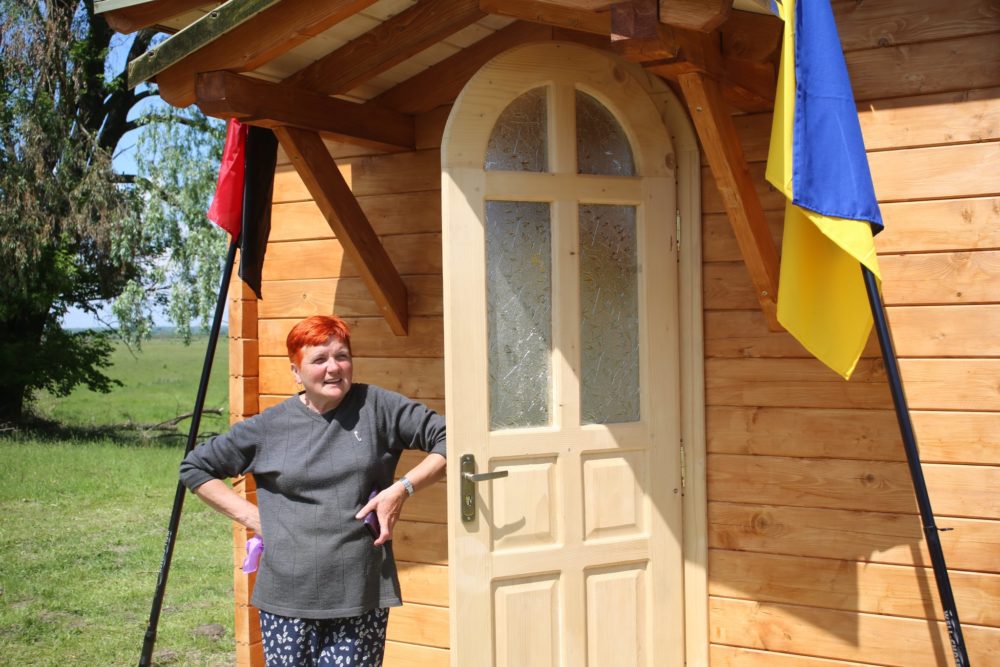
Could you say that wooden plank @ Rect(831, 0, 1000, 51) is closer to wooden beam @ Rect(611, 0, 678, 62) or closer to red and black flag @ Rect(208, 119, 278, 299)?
wooden beam @ Rect(611, 0, 678, 62)

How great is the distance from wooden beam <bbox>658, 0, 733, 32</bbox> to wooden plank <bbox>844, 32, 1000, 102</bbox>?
993 millimetres

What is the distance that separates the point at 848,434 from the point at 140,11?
117 inches

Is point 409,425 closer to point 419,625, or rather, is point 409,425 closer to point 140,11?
point 419,625

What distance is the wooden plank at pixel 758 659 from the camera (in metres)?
3.52

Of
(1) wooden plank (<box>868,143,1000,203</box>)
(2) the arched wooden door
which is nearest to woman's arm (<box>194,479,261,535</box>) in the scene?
(2) the arched wooden door

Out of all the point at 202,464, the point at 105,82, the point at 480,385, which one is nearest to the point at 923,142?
the point at 480,385

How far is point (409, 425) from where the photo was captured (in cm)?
321

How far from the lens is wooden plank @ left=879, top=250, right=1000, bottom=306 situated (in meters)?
3.25

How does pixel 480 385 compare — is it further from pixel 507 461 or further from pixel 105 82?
pixel 105 82

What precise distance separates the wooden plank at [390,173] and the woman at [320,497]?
3.76ft

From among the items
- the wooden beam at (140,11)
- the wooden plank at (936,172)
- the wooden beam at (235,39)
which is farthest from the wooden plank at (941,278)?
the wooden beam at (140,11)

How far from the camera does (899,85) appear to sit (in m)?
3.35

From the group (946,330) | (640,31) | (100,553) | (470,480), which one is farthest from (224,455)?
(100,553)

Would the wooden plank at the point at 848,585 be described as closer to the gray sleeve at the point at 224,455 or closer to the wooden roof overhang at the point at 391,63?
the wooden roof overhang at the point at 391,63
